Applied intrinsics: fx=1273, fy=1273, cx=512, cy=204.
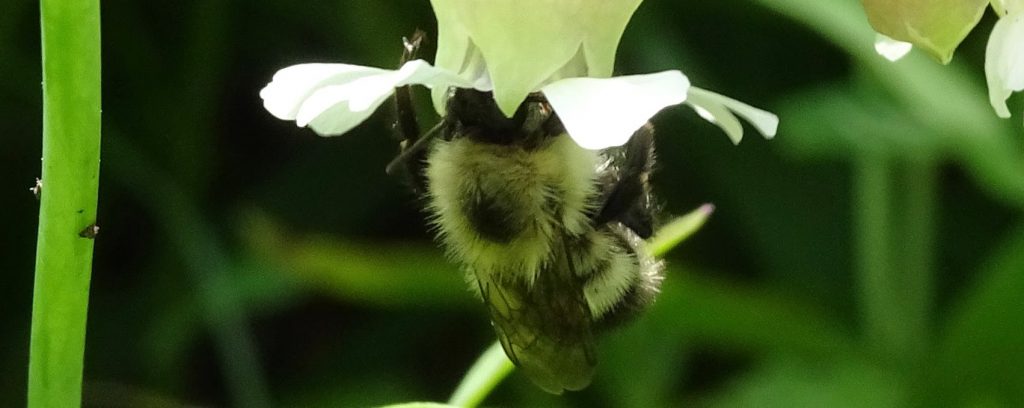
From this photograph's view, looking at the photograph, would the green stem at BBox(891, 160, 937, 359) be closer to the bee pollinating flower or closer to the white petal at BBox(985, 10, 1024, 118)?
the bee pollinating flower

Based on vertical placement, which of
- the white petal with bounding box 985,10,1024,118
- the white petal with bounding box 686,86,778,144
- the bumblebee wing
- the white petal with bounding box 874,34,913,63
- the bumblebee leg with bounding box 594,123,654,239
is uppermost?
the white petal with bounding box 985,10,1024,118

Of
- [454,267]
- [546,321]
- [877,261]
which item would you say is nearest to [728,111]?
[546,321]

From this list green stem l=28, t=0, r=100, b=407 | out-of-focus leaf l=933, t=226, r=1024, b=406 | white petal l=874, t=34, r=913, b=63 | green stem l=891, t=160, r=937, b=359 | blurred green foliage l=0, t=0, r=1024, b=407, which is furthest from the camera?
green stem l=891, t=160, r=937, b=359

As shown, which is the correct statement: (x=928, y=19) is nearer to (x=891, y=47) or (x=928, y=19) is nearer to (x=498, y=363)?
(x=891, y=47)

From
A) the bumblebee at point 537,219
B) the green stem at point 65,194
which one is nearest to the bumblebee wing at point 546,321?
the bumblebee at point 537,219

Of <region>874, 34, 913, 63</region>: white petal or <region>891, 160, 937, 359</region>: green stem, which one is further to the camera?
<region>891, 160, 937, 359</region>: green stem

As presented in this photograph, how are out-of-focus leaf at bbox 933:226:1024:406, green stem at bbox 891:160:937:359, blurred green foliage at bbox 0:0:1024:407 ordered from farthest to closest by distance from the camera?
green stem at bbox 891:160:937:359
blurred green foliage at bbox 0:0:1024:407
out-of-focus leaf at bbox 933:226:1024:406

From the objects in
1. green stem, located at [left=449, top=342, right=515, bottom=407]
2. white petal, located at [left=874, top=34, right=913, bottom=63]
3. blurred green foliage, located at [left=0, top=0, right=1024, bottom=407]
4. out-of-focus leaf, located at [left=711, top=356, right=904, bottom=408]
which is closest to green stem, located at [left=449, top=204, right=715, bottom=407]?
green stem, located at [left=449, top=342, right=515, bottom=407]

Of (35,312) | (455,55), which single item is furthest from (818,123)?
(35,312)
